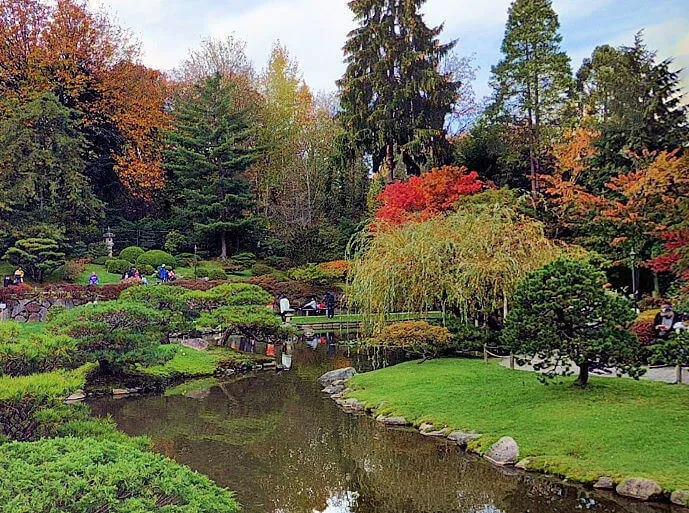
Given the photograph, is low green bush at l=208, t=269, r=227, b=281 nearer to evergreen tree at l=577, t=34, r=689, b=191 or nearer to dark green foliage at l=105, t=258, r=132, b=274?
dark green foliage at l=105, t=258, r=132, b=274

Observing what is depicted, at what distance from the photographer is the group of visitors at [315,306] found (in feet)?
67.9

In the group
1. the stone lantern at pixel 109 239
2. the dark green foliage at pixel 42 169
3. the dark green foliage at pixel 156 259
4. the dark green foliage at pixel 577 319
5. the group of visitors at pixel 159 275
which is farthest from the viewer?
the stone lantern at pixel 109 239

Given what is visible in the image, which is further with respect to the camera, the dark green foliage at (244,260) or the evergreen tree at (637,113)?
the dark green foliage at (244,260)

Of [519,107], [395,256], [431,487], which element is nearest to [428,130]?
[519,107]

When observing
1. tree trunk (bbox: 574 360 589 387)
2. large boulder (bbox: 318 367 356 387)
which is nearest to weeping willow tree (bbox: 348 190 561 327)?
large boulder (bbox: 318 367 356 387)

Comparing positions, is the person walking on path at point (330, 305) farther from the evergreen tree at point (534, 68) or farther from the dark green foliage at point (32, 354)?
the dark green foliage at point (32, 354)

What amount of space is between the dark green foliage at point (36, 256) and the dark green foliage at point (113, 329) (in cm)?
1320

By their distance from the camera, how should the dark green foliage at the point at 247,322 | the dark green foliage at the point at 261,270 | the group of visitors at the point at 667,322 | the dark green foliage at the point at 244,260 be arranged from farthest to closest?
the dark green foliage at the point at 244,260, the dark green foliage at the point at 261,270, the dark green foliage at the point at 247,322, the group of visitors at the point at 667,322

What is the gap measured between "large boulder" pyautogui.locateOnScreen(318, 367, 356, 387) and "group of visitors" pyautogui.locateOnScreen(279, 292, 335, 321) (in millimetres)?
7968

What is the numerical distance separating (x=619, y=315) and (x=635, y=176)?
841cm

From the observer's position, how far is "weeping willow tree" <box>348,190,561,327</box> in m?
11.8

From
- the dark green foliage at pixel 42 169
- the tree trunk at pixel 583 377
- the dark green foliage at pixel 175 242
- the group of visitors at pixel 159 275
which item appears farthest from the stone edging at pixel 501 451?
the dark green foliage at pixel 175 242

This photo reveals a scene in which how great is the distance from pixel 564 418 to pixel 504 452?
1026 mm

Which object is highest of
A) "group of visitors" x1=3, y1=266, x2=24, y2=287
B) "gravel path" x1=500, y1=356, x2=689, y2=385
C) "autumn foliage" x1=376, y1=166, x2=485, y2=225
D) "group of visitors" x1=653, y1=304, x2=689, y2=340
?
"autumn foliage" x1=376, y1=166, x2=485, y2=225
